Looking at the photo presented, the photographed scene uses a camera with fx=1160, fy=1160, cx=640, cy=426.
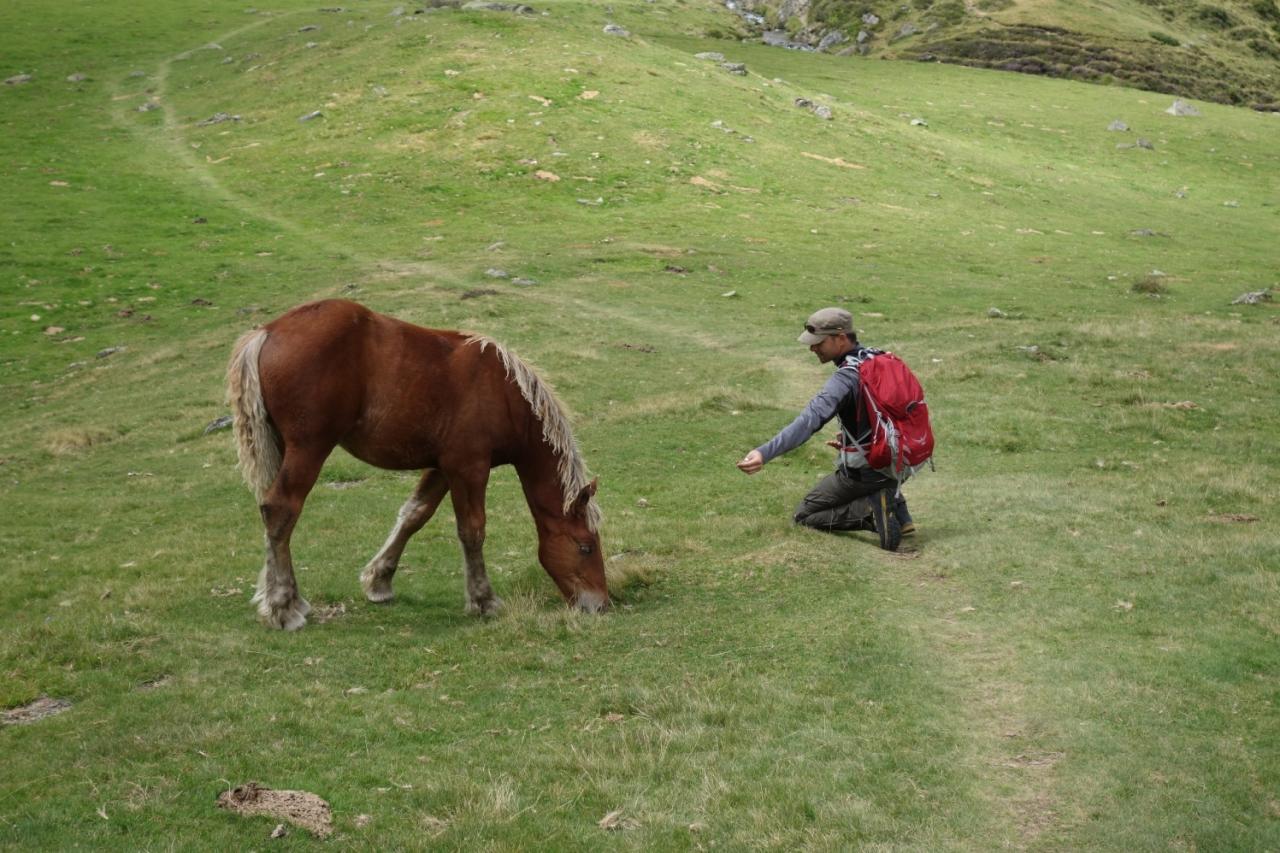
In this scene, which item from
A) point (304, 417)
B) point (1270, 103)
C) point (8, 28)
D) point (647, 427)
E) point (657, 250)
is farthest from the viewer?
point (1270, 103)

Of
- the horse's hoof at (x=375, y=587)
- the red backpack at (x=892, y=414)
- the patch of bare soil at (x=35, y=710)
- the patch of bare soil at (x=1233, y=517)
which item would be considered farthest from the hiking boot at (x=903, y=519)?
the patch of bare soil at (x=35, y=710)

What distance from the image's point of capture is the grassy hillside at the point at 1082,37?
257ft

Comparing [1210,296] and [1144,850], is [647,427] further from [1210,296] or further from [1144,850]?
[1210,296]

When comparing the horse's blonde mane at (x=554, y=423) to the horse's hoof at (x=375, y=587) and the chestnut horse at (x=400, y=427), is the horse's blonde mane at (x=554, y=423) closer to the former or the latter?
the chestnut horse at (x=400, y=427)

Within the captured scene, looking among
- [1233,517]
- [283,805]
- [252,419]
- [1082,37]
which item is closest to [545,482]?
[252,419]

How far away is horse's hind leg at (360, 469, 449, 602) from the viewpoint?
423 inches

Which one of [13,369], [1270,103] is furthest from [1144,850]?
[1270,103]

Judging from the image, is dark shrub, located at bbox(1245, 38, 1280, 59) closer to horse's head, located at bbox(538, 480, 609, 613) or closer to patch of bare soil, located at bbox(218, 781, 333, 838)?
horse's head, located at bbox(538, 480, 609, 613)

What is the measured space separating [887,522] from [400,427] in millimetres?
4946

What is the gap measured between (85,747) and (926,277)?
92.8 ft

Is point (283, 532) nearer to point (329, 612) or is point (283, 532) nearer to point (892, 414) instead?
point (329, 612)

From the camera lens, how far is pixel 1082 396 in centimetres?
1875

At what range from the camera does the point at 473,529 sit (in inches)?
403

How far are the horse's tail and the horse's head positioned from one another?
8.11ft
